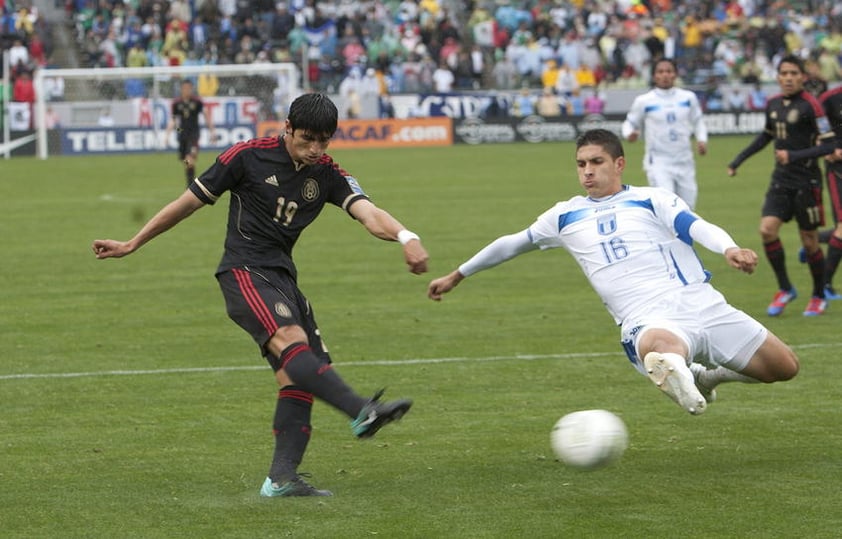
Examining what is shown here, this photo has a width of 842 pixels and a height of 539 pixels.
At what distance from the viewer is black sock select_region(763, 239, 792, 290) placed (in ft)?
43.1

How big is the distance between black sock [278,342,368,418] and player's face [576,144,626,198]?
1.82m

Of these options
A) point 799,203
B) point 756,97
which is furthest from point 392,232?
point 756,97

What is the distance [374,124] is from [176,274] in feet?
84.2

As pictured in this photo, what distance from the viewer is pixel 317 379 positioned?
6.60 metres

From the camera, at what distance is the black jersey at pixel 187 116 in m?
29.0

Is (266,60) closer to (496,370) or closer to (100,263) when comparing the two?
(100,263)

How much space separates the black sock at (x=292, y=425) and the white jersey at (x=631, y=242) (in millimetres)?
1605

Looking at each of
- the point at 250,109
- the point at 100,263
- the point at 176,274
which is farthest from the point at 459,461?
the point at 250,109

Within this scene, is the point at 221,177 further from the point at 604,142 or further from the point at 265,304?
the point at 604,142

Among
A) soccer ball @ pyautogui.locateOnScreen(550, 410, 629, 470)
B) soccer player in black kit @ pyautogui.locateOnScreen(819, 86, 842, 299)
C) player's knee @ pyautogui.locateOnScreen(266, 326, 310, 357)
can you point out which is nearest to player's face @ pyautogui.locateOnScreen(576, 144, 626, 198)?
soccer ball @ pyautogui.locateOnScreen(550, 410, 629, 470)

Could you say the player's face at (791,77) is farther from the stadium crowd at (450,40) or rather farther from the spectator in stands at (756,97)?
the spectator in stands at (756,97)

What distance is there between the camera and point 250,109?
129 feet

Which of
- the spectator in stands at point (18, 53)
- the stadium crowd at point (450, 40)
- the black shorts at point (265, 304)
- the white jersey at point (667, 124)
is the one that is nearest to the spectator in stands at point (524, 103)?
the stadium crowd at point (450, 40)

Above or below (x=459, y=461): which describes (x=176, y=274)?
below
